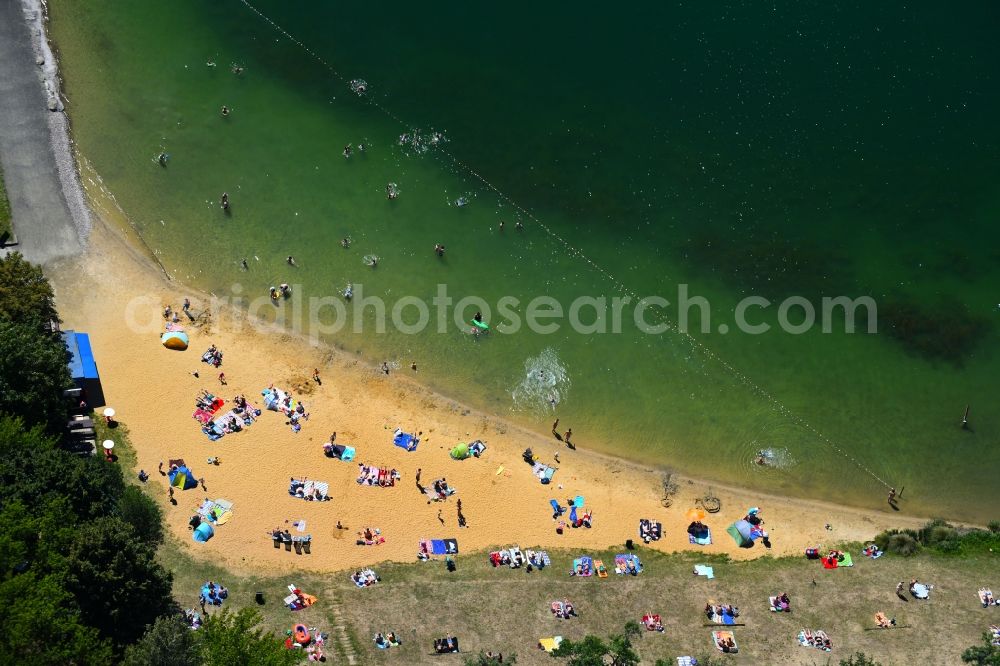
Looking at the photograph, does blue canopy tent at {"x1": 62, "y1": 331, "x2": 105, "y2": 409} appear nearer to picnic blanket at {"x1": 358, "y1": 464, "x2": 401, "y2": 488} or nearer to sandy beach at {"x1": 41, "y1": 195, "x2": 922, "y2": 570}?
sandy beach at {"x1": 41, "y1": 195, "x2": 922, "y2": 570}

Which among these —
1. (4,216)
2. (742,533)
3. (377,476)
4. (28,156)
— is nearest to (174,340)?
(4,216)

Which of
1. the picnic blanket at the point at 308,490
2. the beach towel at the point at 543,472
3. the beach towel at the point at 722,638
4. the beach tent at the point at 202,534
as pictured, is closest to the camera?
the beach towel at the point at 722,638

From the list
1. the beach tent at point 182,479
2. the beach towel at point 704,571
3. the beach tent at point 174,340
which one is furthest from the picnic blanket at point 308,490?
the beach towel at point 704,571

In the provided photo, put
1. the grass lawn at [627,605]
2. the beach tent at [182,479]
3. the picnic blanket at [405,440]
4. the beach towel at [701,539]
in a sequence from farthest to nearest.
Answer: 1. the picnic blanket at [405,440]
2. the beach towel at [701,539]
3. the beach tent at [182,479]
4. the grass lawn at [627,605]

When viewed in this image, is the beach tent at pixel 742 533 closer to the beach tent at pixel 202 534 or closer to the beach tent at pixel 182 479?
the beach tent at pixel 202 534

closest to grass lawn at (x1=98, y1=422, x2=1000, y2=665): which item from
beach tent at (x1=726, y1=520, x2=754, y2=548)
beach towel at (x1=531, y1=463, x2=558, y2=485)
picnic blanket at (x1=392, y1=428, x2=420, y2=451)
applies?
beach tent at (x1=726, y1=520, x2=754, y2=548)

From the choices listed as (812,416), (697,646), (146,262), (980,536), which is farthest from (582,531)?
(146,262)
